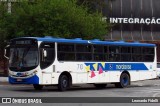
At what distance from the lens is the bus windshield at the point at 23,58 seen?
26981 millimetres

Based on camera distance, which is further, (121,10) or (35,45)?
(121,10)

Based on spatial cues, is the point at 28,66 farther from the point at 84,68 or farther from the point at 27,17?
the point at 27,17

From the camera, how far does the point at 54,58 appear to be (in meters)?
27.6

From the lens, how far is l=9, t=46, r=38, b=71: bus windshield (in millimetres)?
26981

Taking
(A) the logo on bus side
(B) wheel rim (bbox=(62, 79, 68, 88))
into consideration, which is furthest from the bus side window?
(A) the logo on bus side

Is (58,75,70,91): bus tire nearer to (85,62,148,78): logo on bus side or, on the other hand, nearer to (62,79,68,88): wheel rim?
(62,79,68,88): wheel rim

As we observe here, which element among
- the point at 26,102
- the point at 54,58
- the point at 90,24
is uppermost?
the point at 90,24

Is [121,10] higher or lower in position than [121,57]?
higher

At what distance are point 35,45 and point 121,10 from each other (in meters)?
34.7

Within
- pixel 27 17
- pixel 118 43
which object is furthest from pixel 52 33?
pixel 118 43

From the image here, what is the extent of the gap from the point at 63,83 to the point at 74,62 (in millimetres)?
1534

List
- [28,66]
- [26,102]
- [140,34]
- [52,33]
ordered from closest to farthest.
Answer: [26,102] → [28,66] → [52,33] → [140,34]

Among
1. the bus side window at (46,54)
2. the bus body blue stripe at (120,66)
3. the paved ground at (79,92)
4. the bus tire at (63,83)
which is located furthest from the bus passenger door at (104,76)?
the bus side window at (46,54)

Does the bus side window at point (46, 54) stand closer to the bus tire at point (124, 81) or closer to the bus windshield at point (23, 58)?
the bus windshield at point (23, 58)
